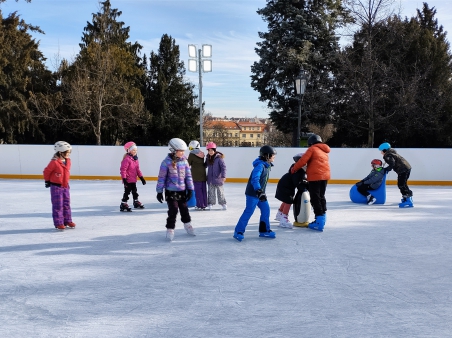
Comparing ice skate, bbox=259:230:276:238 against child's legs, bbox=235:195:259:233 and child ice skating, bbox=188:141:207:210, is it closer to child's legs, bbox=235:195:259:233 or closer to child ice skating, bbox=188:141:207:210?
child's legs, bbox=235:195:259:233

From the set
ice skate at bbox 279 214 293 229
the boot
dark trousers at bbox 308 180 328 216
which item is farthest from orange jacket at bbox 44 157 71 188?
the boot

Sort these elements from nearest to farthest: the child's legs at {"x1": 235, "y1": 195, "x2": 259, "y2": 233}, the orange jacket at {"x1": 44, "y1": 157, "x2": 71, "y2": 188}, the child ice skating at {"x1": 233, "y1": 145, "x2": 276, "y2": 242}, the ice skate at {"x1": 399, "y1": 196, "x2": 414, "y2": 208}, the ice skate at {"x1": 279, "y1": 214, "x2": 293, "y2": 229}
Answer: the child ice skating at {"x1": 233, "y1": 145, "x2": 276, "y2": 242}, the child's legs at {"x1": 235, "y1": 195, "x2": 259, "y2": 233}, the orange jacket at {"x1": 44, "y1": 157, "x2": 71, "y2": 188}, the ice skate at {"x1": 279, "y1": 214, "x2": 293, "y2": 229}, the ice skate at {"x1": 399, "y1": 196, "x2": 414, "y2": 208}

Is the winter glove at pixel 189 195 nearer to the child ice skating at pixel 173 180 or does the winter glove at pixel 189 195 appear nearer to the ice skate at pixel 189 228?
the child ice skating at pixel 173 180

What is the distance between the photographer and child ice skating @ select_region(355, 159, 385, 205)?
32.1 feet

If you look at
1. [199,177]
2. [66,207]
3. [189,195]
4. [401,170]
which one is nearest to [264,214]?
[189,195]

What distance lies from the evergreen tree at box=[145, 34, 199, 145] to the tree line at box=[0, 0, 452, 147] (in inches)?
3.2

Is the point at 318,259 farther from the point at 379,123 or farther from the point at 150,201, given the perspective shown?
the point at 379,123

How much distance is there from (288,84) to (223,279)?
22198mm

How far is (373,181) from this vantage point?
9961 millimetres

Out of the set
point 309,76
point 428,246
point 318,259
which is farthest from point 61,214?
point 309,76

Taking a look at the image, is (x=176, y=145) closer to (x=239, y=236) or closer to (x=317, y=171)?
(x=239, y=236)

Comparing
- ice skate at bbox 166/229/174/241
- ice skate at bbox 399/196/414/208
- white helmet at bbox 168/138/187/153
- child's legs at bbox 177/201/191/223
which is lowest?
ice skate at bbox 399/196/414/208

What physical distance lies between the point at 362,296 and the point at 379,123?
71.1 feet

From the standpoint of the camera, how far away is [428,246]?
5836mm
